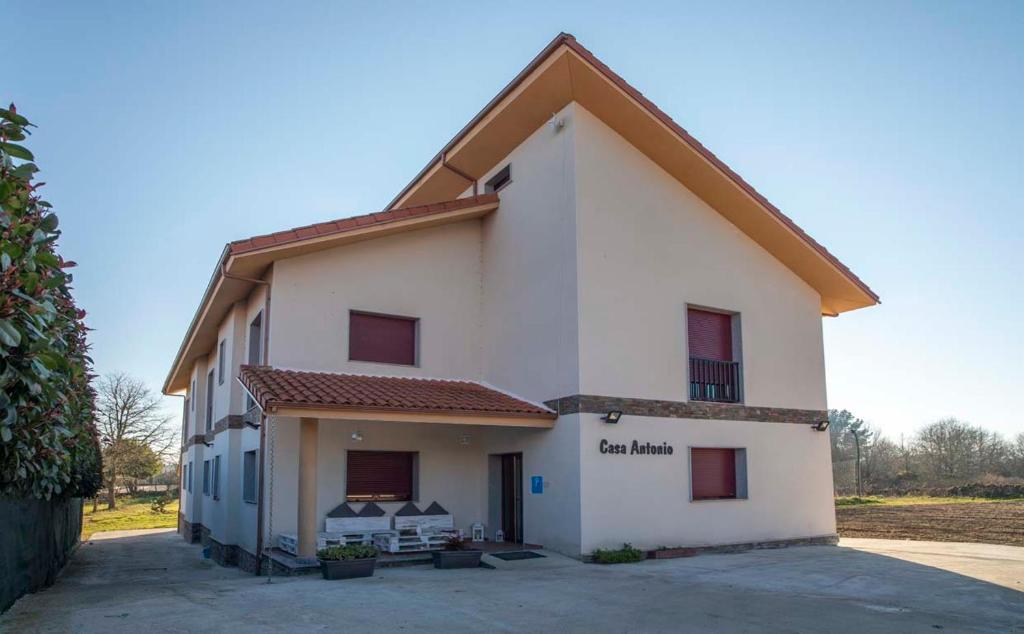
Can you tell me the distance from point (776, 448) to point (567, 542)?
225 inches

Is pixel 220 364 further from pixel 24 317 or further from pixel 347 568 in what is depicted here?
pixel 24 317

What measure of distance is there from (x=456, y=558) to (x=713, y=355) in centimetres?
709

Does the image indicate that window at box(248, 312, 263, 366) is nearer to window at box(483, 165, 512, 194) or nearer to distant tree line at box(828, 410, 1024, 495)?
window at box(483, 165, 512, 194)

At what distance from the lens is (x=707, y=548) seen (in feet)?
48.6

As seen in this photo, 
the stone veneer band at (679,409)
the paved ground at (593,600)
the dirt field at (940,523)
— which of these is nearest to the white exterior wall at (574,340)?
the stone veneer band at (679,409)

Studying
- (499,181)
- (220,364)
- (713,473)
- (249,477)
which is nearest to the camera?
(713,473)

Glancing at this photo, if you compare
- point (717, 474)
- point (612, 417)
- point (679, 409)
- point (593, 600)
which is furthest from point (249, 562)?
point (717, 474)

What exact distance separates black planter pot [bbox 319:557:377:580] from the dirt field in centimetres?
1352

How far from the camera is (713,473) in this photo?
15.6 meters

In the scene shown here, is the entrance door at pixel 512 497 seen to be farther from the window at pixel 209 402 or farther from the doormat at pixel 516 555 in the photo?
the window at pixel 209 402

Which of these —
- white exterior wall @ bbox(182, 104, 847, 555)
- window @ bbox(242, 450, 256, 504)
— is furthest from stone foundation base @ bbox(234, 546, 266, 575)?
window @ bbox(242, 450, 256, 504)

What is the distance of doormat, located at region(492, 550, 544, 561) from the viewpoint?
13014 mm

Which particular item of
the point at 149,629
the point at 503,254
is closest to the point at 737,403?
the point at 503,254

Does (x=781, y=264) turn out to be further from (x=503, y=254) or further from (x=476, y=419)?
(x=476, y=419)
